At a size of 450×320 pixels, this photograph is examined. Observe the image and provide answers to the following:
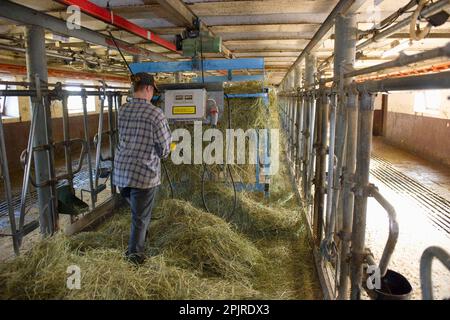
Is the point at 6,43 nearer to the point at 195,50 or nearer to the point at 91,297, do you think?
the point at 195,50

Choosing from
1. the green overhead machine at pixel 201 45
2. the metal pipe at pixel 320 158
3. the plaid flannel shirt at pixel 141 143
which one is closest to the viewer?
→ the plaid flannel shirt at pixel 141 143

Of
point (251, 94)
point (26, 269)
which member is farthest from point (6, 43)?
point (26, 269)

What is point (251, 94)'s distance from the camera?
12.5 ft

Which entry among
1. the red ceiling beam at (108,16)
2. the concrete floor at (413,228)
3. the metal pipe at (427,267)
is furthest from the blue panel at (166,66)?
the metal pipe at (427,267)

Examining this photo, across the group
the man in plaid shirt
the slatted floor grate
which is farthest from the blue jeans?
the slatted floor grate

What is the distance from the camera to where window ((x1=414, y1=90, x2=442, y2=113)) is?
26.5 feet

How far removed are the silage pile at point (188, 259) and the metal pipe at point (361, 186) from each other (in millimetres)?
808

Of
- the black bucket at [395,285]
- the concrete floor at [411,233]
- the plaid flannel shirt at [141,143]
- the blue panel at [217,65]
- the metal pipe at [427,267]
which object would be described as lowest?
the concrete floor at [411,233]

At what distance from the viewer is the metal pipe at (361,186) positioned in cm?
160

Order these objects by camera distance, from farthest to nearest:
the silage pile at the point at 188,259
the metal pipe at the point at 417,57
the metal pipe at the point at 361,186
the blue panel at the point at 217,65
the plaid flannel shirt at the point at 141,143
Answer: the blue panel at the point at 217,65, the plaid flannel shirt at the point at 141,143, the silage pile at the point at 188,259, the metal pipe at the point at 361,186, the metal pipe at the point at 417,57

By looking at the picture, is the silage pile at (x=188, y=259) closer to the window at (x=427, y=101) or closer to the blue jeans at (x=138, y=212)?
the blue jeans at (x=138, y=212)

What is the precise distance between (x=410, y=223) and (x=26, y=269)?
391 centimetres

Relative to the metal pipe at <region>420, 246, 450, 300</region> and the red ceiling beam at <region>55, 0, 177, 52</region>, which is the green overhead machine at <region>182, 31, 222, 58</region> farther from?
the metal pipe at <region>420, 246, 450, 300</region>

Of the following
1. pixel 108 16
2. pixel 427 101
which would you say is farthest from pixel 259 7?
pixel 427 101
